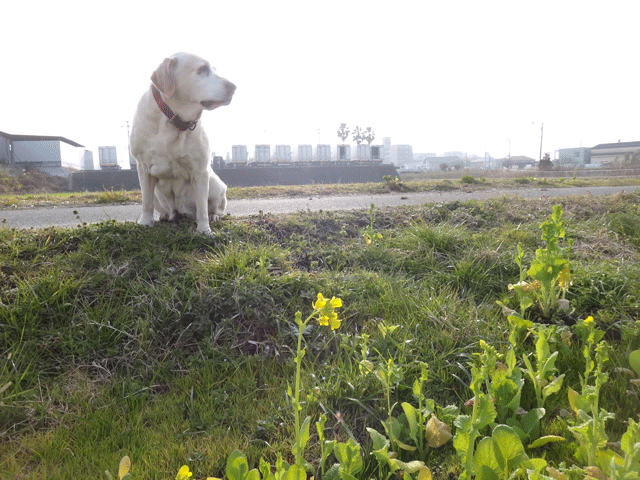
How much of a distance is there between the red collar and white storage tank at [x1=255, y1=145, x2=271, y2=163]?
1675 inches

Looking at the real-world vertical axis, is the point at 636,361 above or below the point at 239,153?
below

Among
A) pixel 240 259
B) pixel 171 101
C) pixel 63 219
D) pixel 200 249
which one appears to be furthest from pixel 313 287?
pixel 63 219

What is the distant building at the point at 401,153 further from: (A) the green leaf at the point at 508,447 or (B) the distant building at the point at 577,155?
(A) the green leaf at the point at 508,447

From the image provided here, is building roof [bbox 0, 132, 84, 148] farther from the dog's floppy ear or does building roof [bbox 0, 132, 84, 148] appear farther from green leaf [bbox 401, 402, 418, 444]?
green leaf [bbox 401, 402, 418, 444]

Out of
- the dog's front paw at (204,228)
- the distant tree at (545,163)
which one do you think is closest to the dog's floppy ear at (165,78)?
the dog's front paw at (204,228)

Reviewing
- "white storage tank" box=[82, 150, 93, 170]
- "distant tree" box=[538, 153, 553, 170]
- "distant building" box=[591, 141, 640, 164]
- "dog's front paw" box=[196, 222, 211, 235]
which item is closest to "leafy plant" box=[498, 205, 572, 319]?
"dog's front paw" box=[196, 222, 211, 235]

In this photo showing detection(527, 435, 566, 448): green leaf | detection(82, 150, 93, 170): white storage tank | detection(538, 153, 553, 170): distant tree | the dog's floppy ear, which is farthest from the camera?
detection(82, 150, 93, 170): white storage tank

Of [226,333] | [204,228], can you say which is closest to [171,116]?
[204,228]

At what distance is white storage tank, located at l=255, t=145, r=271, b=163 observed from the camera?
147 ft

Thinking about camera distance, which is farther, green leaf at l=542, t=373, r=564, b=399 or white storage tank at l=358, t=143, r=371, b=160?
white storage tank at l=358, t=143, r=371, b=160

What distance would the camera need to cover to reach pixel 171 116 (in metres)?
2.95

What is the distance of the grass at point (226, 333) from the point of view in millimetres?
1549

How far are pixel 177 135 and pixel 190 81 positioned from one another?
0.41 metres

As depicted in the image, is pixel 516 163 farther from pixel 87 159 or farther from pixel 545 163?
pixel 87 159
